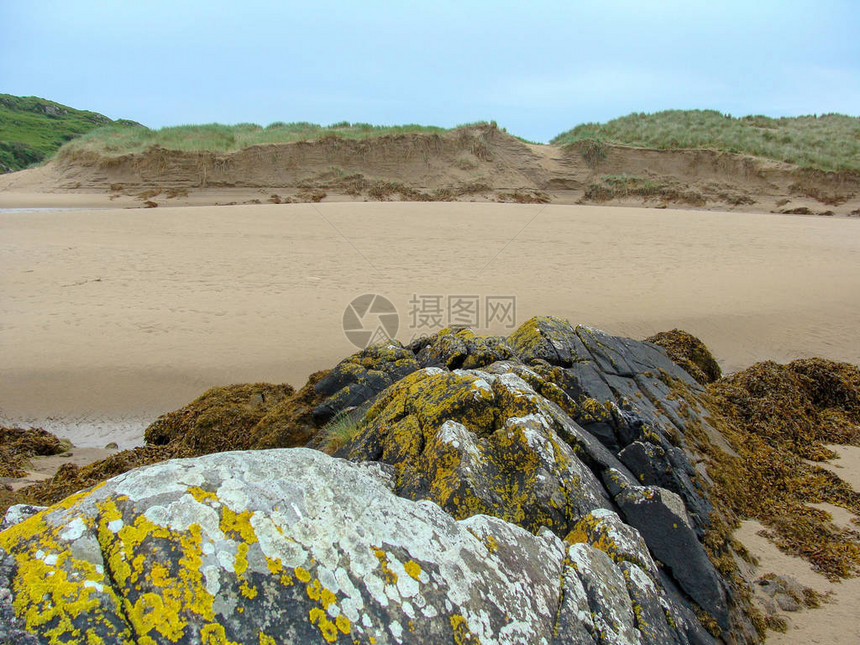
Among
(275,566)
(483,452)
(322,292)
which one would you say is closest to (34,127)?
(322,292)

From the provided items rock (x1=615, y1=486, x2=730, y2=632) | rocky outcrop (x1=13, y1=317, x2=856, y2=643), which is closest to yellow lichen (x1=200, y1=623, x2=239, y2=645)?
Result: rocky outcrop (x1=13, y1=317, x2=856, y2=643)

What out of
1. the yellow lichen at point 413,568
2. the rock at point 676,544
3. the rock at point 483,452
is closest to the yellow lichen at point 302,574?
the yellow lichen at point 413,568

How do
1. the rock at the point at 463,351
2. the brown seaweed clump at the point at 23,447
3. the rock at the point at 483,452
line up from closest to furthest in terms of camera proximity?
the rock at the point at 483,452 < the rock at the point at 463,351 < the brown seaweed clump at the point at 23,447

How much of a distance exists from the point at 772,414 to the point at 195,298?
9.76 m

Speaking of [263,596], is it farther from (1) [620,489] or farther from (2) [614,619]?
(1) [620,489]

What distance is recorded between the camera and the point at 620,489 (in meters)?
3.21

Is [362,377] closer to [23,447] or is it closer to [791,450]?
[23,447]

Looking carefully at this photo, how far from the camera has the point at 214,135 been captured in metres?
33.1

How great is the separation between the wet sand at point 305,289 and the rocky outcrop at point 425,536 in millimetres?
3313

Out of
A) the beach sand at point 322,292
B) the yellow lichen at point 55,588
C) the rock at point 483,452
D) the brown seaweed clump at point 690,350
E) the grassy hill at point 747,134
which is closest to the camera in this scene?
the yellow lichen at point 55,588

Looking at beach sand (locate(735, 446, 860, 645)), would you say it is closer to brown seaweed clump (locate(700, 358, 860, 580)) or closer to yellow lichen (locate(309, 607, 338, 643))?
brown seaweed clump (locate(700, 358, 860, 580))

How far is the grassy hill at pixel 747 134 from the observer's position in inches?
1233

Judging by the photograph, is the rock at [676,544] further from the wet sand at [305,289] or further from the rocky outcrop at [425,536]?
the wet sand at [305,289]

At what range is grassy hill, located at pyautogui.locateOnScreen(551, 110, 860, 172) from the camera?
31312mm
